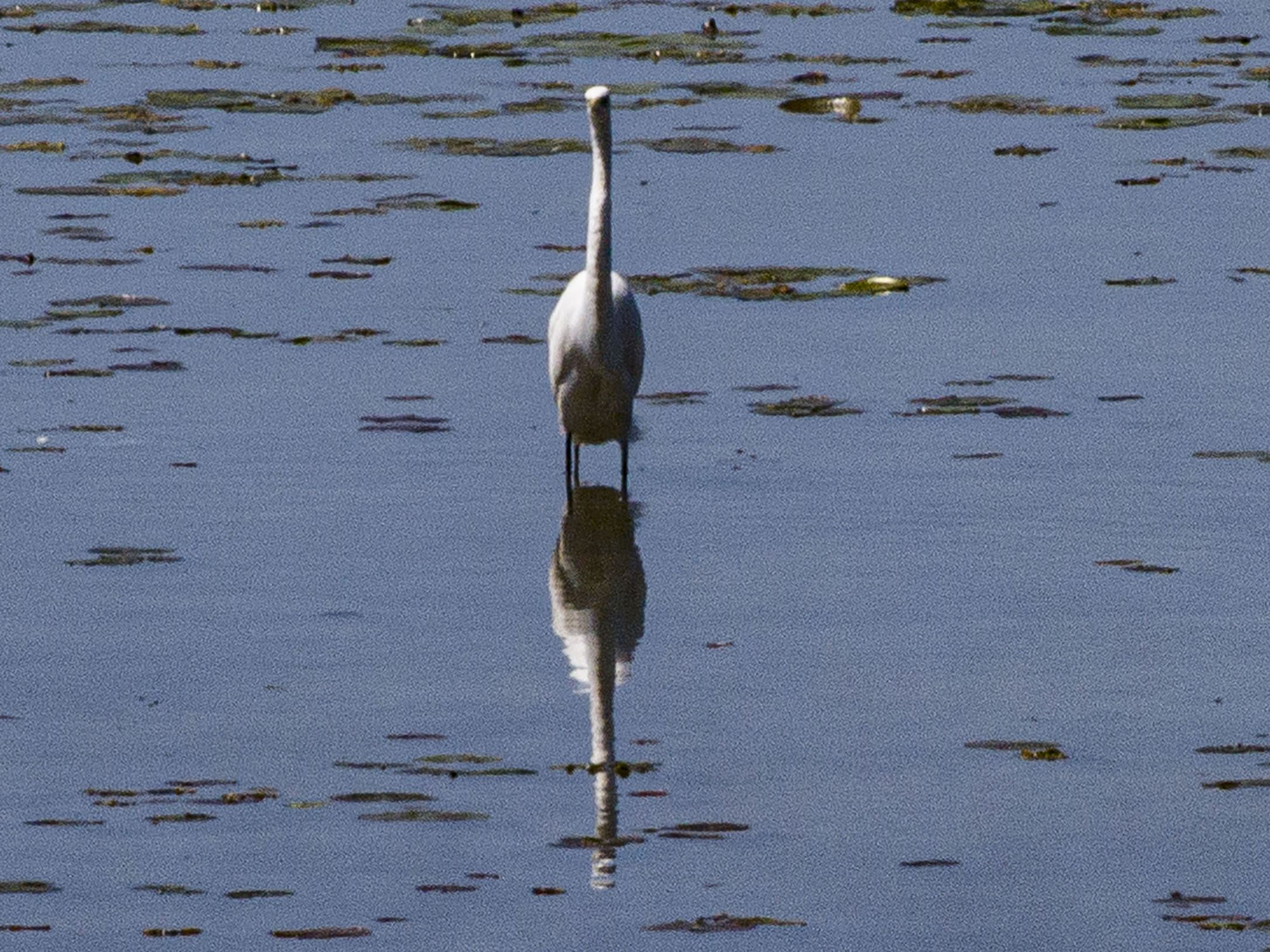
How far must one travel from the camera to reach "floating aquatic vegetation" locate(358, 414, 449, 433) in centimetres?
956

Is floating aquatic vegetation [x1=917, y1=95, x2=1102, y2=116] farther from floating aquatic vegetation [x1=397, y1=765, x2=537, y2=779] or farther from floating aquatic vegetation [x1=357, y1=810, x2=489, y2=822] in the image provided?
floating aquatic vegetation [x1=357, y1=810, x2=489, y2=822]

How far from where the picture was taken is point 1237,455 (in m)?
9.09

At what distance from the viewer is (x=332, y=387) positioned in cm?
1023

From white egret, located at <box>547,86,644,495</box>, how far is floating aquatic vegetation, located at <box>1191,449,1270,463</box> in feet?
6.46

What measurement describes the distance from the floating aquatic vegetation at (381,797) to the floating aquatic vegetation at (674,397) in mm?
4216

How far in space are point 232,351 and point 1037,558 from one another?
158 inches

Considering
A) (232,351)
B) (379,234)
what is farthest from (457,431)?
(379,234)

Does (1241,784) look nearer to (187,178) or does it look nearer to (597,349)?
(597,349)

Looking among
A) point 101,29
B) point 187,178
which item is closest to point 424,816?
point 187,178

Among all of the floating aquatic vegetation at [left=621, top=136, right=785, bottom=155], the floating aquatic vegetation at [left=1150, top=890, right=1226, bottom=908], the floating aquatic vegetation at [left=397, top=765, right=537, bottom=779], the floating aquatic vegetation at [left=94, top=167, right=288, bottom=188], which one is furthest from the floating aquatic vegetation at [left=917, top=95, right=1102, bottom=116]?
the floating aquatic vegetation at [left=1150, top=890, right=1226, bottom=908]

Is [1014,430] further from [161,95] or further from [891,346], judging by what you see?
[161,95]

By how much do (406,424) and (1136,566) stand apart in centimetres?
288

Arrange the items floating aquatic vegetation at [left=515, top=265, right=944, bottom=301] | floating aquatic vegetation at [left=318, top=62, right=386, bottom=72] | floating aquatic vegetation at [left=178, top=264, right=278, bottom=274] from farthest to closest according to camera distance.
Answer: floating aquatic vegetation at [left=318, top=62, right=386, bottom=72]
floating aquatic vegetation at [left=178, top=264, right=278, bottom=274]
floating aquatic vegetation at [left=515, top=265, right=944, bottom=301]

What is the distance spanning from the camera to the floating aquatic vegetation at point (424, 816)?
228 inches
